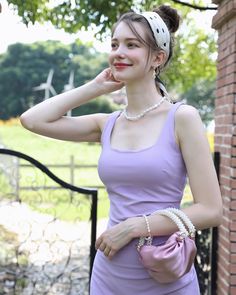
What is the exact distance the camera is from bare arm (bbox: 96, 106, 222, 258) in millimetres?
1659

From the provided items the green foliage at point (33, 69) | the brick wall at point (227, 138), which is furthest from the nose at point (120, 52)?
the green foliage at point (33, 69)

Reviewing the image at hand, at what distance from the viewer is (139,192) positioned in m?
1.72

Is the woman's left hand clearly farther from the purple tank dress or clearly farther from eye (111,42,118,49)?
eye (111,42,118,49)

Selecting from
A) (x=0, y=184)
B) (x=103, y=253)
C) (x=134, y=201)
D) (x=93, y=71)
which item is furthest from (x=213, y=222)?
(x=93, y=71)

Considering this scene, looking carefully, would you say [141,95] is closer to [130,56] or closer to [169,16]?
[130,56]

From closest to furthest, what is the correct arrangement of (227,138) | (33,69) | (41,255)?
(227,138), (41,255), (33,69)

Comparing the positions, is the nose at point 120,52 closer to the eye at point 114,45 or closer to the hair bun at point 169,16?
the eye at point 114,45

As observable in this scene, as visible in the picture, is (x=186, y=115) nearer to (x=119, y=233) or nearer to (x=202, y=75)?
(x=119, y=233)

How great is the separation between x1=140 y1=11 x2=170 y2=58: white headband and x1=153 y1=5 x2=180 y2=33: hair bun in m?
0.14

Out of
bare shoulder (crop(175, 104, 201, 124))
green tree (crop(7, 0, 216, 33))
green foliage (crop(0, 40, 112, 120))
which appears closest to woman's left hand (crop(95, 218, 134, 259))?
bare shoulder (crop(175, 104, 201, 124))

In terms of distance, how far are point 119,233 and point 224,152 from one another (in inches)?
69.6

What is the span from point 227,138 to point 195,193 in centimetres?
164

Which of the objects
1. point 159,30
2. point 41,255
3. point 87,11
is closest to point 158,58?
point 159,30

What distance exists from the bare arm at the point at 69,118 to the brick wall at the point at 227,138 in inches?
51.4
